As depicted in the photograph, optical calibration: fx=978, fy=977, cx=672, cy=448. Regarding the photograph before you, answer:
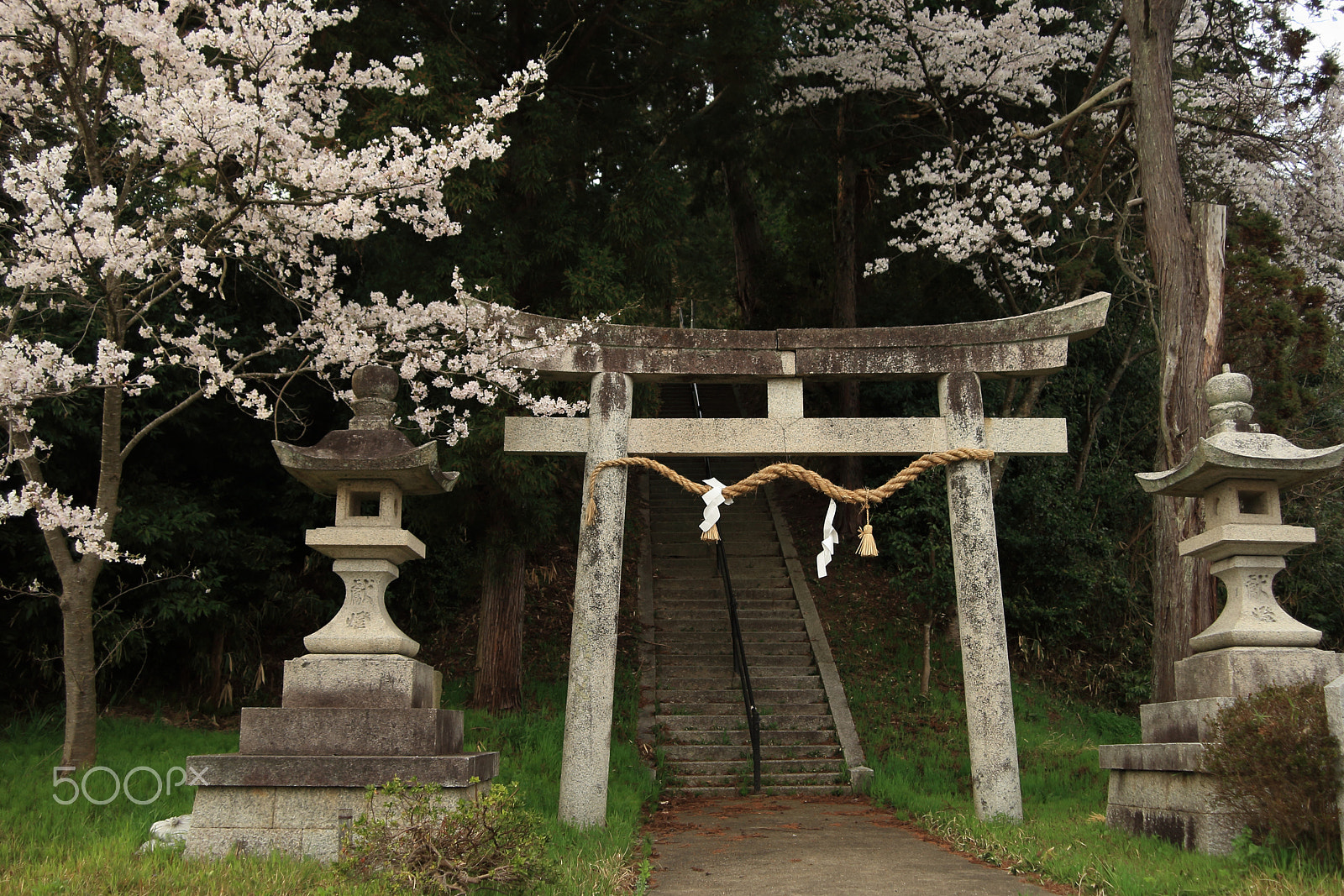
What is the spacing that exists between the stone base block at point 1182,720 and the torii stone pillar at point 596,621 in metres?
3.54

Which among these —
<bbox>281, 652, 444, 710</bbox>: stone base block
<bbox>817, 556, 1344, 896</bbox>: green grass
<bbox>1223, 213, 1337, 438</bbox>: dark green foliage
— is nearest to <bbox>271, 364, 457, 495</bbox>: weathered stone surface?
<bbox>281, 652, 444, 710</bbox>: stone base block

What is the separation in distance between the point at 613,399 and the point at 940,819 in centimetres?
391

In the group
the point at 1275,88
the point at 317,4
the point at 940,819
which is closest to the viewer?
the point at 940,819

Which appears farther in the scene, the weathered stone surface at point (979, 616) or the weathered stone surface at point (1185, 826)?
the weathered stone surface at point (979, 616)

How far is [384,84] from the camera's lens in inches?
309

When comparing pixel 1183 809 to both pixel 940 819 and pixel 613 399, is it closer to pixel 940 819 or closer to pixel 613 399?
pixel 940 819

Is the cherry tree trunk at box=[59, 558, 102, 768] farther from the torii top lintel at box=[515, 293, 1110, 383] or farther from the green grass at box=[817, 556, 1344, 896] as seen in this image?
the green grass at box=[817, 556, 1344, 896]

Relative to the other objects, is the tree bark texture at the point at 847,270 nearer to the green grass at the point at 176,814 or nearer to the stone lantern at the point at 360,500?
the green grass at the point at 176,814

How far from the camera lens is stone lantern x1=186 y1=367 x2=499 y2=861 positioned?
198 inches

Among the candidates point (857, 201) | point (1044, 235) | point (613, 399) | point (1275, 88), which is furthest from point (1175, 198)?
point (857, 201)

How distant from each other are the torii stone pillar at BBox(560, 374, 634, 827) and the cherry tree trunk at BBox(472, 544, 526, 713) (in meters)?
2.09

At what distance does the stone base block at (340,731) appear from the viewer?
5.16 m

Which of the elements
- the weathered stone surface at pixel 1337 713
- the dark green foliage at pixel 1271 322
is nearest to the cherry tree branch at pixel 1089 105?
the dark green foliage at pixel 1271 322

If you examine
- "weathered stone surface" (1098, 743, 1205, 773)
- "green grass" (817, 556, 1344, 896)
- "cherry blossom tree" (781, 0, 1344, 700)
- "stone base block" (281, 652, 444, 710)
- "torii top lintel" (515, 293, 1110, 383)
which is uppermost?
"cherry blossom tree" (781, 0, 1344, 700)
